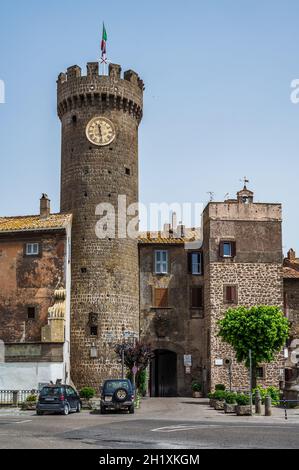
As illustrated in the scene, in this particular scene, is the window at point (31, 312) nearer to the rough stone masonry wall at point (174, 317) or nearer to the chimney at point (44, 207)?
the chimney at point (44, 207)

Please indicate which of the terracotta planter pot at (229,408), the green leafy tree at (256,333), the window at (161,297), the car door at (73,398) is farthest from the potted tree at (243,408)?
the window at (161,297)

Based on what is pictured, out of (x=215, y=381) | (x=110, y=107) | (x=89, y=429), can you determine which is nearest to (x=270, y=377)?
(x=215, y=381)

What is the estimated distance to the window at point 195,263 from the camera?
157 feet

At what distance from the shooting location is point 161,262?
47.9 metres

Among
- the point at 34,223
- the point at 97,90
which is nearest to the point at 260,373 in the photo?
the point at 34,223

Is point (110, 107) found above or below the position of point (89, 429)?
above

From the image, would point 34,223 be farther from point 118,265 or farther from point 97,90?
point 97,90

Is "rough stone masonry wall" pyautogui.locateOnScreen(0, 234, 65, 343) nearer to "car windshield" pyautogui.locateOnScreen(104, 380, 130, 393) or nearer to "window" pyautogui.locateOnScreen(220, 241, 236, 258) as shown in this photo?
"window" pyautogui.locateOnScreen(220, 241, 236, 258)

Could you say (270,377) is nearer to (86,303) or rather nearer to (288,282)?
(288,282)

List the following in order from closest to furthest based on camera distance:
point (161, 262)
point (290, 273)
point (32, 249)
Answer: point (32, 249)
point (161, 262)
point (290, 273)

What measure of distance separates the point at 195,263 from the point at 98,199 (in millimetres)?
8194

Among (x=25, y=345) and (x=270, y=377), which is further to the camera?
(x=270, y=377)

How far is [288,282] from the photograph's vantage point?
160 ft
